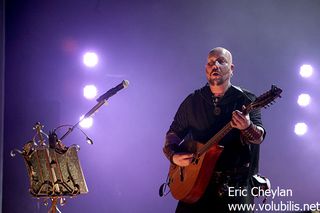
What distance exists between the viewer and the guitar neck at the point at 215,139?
2226 millimetres

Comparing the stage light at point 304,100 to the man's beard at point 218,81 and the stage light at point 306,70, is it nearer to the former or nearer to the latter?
the stage light at point 306,70

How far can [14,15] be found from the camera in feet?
10.5

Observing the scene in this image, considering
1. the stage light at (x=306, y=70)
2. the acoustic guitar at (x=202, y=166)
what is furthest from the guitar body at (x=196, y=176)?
the stage light at (x=306, y=70)

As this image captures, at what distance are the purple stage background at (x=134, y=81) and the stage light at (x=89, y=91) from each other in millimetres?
36

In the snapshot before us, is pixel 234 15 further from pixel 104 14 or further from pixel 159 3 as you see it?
pixel 104 14

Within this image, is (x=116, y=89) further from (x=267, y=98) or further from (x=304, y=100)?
(x=304, y=100)

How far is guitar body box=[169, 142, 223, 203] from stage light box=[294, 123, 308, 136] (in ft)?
5.22

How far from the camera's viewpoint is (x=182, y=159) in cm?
241

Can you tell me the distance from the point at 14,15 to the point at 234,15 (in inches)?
67.1

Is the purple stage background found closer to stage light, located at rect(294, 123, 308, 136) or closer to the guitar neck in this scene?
Answer: stage light, located at rect(294, 123, 308, 136)

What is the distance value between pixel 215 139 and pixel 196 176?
8.4 inches

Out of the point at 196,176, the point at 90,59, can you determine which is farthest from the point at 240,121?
the point at 90,59

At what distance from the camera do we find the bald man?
7.57 ft

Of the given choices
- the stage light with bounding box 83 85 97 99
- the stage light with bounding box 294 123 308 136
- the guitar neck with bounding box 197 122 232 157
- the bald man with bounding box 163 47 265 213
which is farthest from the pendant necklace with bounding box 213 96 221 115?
the stage light with bounding box 294 123 308 136
